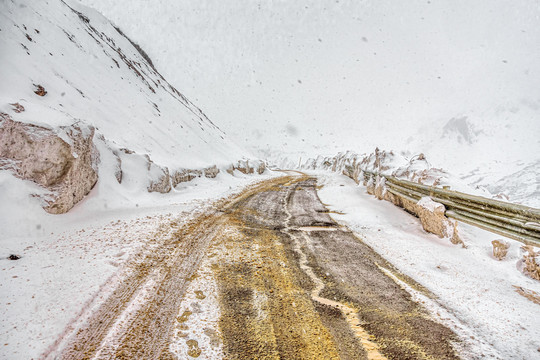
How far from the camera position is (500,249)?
151 inches

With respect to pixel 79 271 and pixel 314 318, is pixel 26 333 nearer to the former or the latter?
pixel 79 271

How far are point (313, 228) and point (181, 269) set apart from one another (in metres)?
2.89

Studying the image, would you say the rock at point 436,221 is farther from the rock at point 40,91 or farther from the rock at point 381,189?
the rock at point 40,91

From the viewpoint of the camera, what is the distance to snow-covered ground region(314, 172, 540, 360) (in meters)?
2.08

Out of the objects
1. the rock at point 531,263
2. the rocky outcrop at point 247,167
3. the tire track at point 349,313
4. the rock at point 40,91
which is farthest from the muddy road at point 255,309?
the rocky outcrop at point 247,167

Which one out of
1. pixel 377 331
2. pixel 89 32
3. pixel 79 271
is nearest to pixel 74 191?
pixel 79 271

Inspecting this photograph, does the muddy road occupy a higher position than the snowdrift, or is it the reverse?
the snowdrift

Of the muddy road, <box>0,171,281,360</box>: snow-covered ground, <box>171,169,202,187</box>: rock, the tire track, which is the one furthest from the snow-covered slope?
the tire track

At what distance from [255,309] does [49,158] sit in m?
5.11

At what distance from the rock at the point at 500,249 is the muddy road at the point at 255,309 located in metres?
2.06

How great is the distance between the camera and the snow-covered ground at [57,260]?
6.11 feet

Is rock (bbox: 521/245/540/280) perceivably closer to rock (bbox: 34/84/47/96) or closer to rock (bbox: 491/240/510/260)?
rock (bbox: 491/240/510/260)

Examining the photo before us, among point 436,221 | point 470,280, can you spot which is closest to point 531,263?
point 470,280

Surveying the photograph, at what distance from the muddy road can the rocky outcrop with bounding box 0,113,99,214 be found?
8.90 ft
